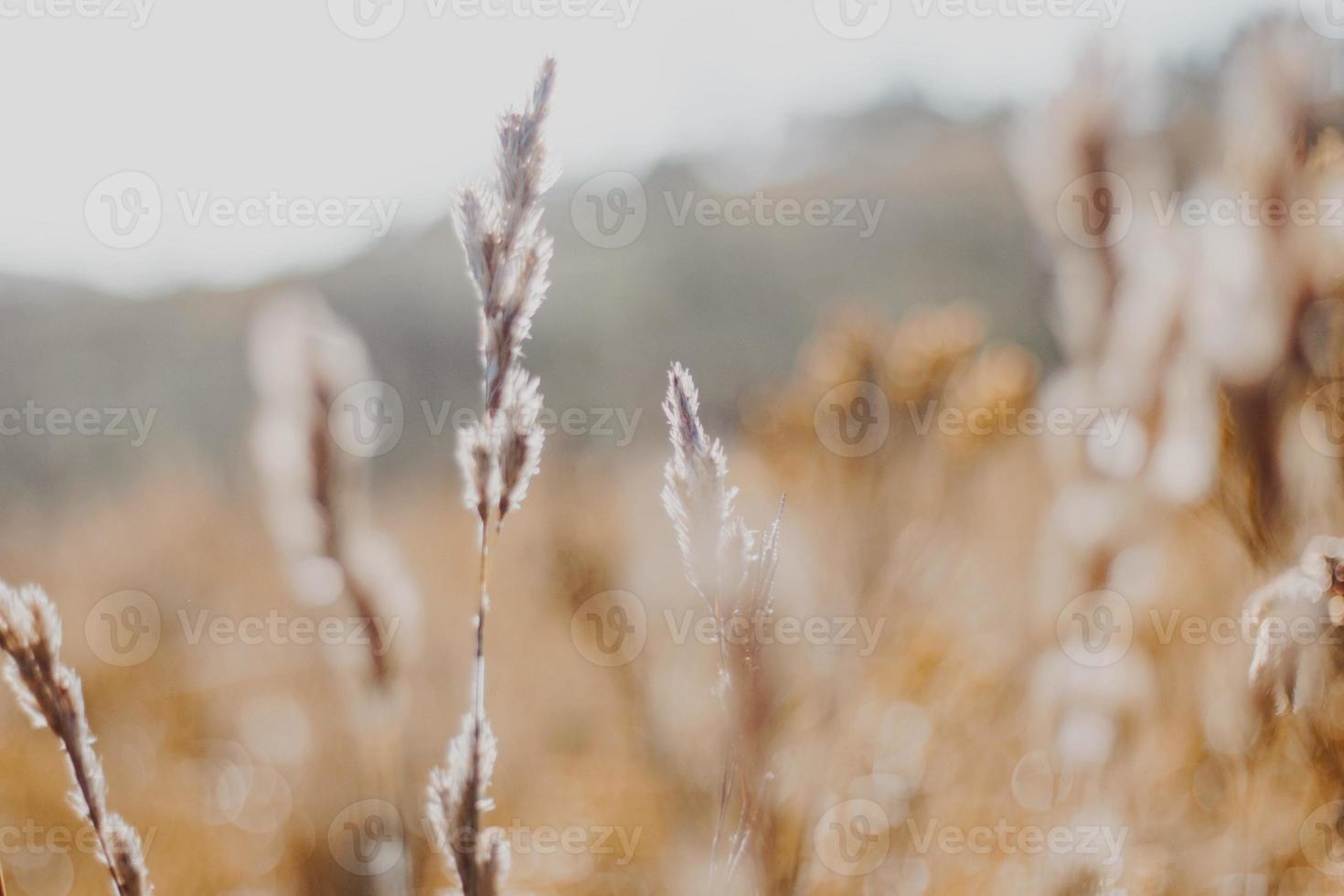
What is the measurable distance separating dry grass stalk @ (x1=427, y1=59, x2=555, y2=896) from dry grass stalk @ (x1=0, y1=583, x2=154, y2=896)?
0.54ft

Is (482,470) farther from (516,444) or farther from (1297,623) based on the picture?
(1297,623)

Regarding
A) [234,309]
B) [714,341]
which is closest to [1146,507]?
[714,341]

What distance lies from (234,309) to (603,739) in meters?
18.8

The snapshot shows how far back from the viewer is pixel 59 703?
488 millimetres

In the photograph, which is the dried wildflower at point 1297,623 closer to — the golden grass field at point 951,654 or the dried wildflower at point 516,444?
the golden grass field at point 951,654

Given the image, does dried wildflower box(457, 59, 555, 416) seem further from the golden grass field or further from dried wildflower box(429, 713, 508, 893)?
dried wildflower box(429, 713, 508, 893)

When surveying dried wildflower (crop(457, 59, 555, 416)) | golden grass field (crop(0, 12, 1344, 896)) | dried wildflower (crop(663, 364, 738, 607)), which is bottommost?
golden grass field (crop(0, 12, 1344, 896))

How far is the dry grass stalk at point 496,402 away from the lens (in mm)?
458

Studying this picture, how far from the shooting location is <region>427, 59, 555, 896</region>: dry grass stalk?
0.46 m

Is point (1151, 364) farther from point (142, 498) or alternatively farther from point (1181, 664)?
point (142, 498)

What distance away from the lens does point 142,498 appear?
423cm

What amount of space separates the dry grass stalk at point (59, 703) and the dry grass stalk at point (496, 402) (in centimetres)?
17

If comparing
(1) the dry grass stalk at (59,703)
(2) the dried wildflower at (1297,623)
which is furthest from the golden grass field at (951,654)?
(1) the dry grass stalk at (59,703)

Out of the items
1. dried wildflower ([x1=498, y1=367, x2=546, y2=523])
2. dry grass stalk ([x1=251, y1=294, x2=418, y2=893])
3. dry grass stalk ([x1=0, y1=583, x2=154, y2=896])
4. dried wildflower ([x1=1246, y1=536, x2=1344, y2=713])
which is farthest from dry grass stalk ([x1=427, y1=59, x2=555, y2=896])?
dried wildflower ([x1=1246, y1=536, x2=1344, y2=713])
